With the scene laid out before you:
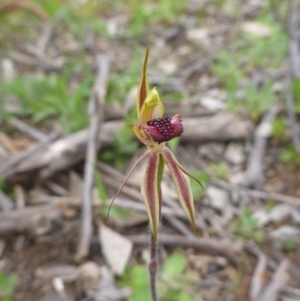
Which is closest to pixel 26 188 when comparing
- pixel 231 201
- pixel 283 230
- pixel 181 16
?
pixel 231 201

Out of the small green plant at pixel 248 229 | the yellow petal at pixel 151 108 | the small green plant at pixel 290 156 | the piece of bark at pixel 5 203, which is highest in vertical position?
the yellow petal at pixel 151 108

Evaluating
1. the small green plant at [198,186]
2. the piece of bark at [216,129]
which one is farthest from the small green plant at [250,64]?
the small green plant at [198,186]

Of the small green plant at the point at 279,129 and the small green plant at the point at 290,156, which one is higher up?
the small green plant at the point at 279,129

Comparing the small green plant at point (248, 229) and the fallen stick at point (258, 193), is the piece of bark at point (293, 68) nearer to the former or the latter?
the fallen stick at point (258, 193)

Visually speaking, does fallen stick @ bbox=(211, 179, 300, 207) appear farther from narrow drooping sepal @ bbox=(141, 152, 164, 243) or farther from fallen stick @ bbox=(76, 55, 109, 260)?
narrow drooping sepal @ bbox=(141, 152, 164, 243)

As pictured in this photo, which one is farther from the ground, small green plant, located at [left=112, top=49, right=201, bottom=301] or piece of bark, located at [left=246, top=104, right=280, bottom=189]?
small green plant, located at [left=112, top=49, right=201, bottom=301]

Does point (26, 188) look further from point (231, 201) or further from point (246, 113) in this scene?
point (246, 113)

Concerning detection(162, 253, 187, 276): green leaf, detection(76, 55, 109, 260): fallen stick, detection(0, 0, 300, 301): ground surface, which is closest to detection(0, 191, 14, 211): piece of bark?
detection(0, 0, 300, 301): ground surface

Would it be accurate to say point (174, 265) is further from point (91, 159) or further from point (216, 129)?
point (216, 129)
